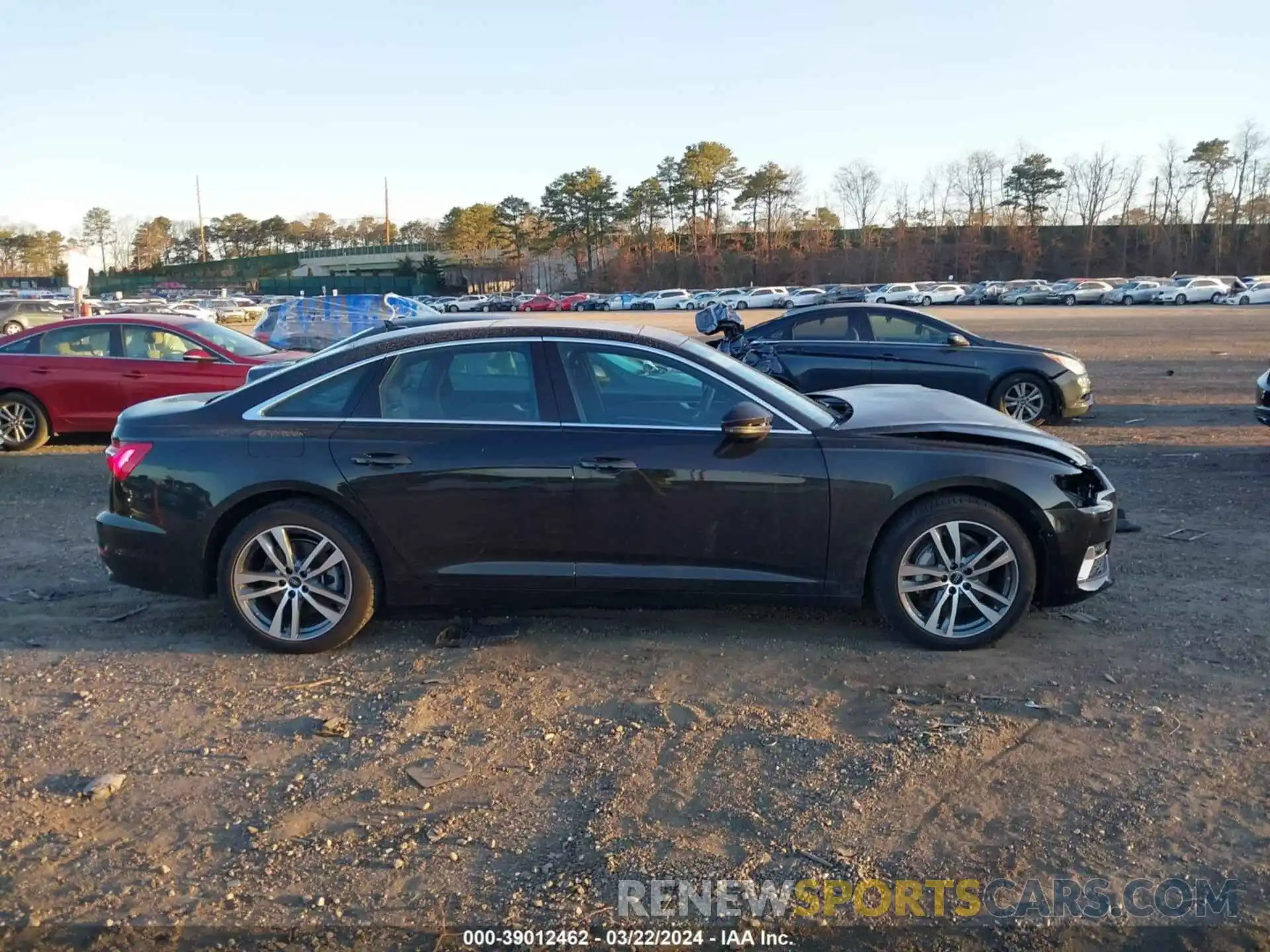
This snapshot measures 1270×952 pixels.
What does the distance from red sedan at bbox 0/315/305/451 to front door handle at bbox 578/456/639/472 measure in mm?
7071

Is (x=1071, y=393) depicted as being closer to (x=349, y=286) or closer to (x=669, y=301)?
(x=669, y=301)

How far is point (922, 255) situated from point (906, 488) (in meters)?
96.9

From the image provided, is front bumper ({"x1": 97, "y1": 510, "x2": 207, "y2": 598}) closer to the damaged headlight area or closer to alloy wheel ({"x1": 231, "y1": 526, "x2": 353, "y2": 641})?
alloy wheel ({"x1": 231, "y1": 526, "x2": 353, "y2": 641})

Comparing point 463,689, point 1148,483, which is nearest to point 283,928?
point 463,689

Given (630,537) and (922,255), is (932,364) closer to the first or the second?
(630,537)

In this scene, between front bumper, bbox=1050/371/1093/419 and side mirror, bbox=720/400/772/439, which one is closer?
side mirror, bbox=720/400/772/439

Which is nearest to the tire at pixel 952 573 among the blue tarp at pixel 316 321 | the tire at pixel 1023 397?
the tire at pixel 1023 397

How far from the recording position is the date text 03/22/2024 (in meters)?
2.85

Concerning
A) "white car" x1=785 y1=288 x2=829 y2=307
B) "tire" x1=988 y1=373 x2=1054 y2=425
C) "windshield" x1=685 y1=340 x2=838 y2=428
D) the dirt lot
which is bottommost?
the dirt lot

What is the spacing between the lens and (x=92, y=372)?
10.8m

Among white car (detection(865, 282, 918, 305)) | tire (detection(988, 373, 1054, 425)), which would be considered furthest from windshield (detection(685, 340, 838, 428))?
white car (detection(865, 282, 918, 305))

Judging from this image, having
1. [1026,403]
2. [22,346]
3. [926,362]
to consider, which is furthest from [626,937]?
[22,346]

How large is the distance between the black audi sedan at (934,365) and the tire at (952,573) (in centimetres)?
651

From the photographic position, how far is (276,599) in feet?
16.3
